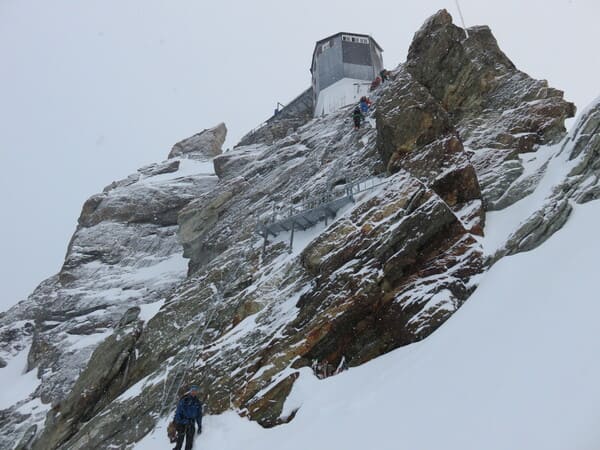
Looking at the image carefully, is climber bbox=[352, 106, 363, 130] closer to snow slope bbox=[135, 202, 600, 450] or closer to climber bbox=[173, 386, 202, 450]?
snow slope bbox=[135, 202, 600, 450]

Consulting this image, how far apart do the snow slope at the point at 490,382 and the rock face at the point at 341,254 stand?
2.68ft

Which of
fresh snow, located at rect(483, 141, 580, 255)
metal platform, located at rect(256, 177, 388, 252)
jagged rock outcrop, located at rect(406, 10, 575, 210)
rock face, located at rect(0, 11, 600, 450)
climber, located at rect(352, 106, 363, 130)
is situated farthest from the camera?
climber, located at rect(352, 106, 363, 130)

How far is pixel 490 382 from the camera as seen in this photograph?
7.49 metres

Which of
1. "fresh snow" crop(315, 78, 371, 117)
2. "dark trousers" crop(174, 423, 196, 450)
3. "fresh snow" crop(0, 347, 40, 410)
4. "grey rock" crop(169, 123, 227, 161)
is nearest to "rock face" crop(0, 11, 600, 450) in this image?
"fresh snow" crop(0, 347, 40, 410)

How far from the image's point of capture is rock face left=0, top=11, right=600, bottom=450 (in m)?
12.1

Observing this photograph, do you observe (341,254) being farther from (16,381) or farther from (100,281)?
(16,381)

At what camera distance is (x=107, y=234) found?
35562 millimetres

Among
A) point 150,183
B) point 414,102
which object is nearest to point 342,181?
point 414,102

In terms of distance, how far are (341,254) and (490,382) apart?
678 centimetres

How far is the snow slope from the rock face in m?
0.82

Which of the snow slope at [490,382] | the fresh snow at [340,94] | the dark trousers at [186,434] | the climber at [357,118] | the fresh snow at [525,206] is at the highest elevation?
the fresh snow at [340,94]

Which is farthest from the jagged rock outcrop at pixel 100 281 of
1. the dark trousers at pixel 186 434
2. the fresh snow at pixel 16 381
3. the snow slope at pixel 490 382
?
the snow slope at pixel 490 382

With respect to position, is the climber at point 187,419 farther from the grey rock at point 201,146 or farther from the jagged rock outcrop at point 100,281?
the grey rock at point 201,146

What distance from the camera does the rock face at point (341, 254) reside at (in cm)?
1210
